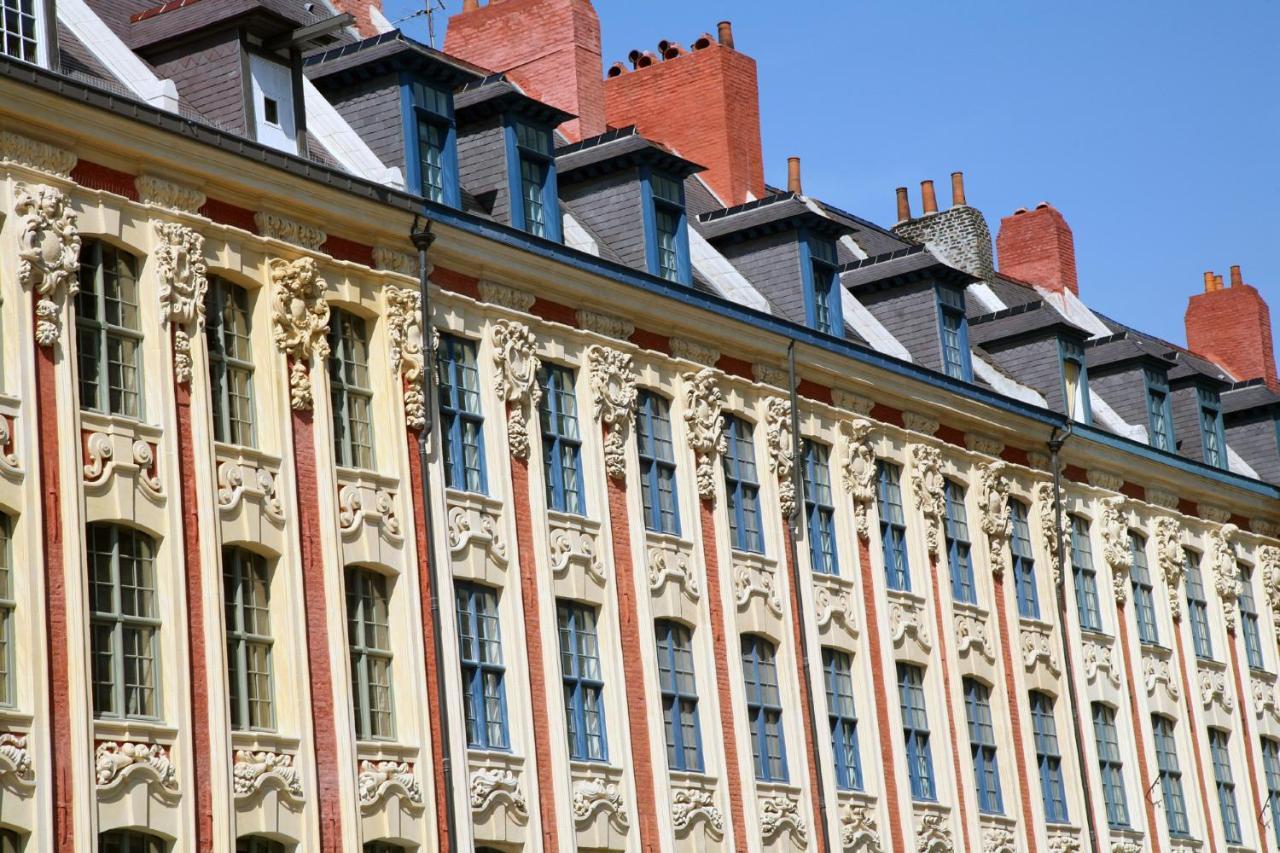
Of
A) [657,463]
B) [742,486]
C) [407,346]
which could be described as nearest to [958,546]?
[742,486]

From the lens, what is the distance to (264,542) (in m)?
27.4

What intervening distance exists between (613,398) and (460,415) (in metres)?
3.17

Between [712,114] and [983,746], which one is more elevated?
[712,114]

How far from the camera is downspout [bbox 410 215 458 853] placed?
94.5ft

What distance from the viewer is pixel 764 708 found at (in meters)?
35.0

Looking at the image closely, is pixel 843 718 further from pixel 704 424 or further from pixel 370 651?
pixel 370 651

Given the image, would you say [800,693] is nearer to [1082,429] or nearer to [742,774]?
[742,774]

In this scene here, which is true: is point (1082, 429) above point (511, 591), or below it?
above

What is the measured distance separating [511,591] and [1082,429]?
52.8 feet

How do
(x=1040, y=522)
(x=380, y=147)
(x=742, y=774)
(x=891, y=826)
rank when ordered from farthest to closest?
(x=1040, y=522), (x=891, y=826), (x=742, y=774), (x=380, y=147)

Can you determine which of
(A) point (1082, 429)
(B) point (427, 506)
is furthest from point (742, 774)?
(A) point (1082, 429)

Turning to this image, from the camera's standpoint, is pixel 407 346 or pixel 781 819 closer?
pixel 407 346

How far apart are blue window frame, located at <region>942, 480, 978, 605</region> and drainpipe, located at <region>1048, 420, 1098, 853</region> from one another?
Answer: 2401mm

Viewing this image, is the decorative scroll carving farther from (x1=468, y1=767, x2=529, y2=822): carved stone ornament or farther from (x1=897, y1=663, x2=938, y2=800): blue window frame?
(x1=897, y1=663, x2=938, y2=800): blue window frame
